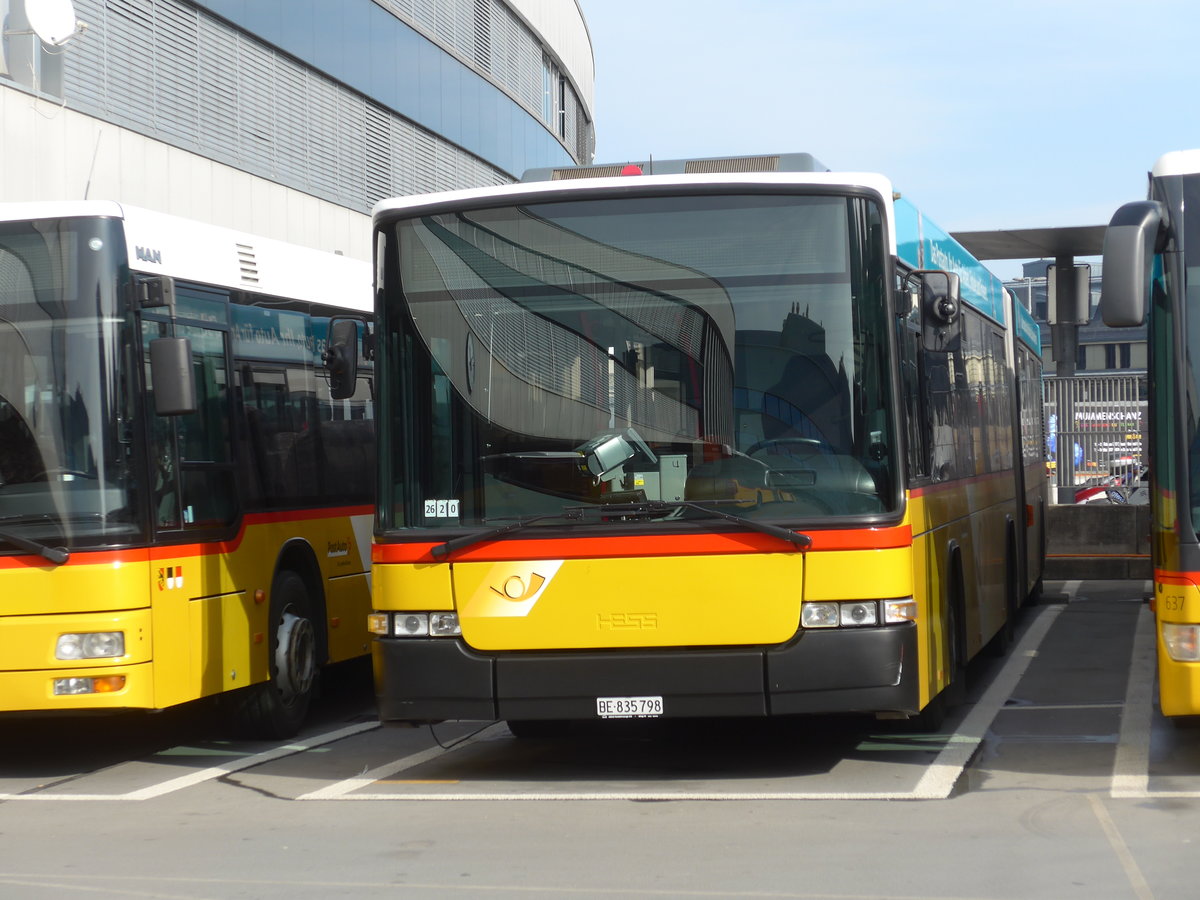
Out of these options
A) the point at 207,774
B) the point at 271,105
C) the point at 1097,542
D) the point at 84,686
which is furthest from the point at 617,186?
the point at 271,105

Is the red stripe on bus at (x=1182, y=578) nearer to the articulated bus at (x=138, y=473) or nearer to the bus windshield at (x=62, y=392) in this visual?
the articulated bus at (x=138, y=473)

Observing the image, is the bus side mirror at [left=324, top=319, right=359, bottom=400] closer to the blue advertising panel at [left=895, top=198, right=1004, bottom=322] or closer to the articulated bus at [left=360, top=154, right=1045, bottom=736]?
the articulated bus at [left=360, top=154, right=1045, bottom=736]

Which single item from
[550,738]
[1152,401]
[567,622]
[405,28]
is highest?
[405,28]

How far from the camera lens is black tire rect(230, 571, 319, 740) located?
10.9m

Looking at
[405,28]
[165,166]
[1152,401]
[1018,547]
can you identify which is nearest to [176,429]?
[1152,401]

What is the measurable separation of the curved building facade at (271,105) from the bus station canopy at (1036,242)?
906 centimetres

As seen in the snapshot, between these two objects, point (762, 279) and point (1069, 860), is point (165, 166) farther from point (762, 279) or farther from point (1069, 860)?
point (1069, 860)

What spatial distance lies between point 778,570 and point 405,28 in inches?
859

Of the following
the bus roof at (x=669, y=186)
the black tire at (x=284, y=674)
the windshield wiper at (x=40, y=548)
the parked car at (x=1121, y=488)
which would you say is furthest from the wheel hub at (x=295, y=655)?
the parked car at (x=1121, y=488)

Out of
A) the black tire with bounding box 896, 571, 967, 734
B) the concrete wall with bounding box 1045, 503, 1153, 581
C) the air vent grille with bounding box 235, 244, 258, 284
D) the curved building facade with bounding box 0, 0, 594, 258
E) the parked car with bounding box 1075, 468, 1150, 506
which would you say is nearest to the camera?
the black tire with bounding box 896, 571, 967, 734

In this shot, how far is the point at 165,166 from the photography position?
68.2ft

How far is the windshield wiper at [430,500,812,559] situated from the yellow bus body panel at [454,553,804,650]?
0.35 ft

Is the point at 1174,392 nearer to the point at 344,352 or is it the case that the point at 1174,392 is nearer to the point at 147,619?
the point at 344,352

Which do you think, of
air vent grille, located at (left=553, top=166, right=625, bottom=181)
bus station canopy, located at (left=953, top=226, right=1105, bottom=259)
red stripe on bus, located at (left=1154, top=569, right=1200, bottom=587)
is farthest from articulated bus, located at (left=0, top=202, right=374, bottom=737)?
bus station canopy, located at (left=953, top=226, right=1105, bottom=259)
